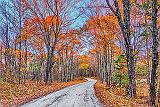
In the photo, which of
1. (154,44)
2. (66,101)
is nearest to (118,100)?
(66,101)

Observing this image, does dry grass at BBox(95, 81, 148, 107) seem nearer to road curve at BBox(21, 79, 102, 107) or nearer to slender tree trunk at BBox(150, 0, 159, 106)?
road curve at BBox(21, 79, 102, 107)

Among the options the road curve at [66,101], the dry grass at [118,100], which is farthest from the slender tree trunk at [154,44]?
the road curve at [66,101]

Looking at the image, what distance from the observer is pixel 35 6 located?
32906mm

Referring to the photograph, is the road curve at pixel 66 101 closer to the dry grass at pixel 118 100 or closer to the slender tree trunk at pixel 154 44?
the dry grass at pixel 118 100

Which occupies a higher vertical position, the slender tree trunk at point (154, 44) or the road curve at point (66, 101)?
the slender tree trunk at point (154, 44)

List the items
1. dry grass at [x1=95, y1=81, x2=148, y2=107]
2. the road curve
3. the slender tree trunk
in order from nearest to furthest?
the slender tree trunk
dry grass at [x1=95, y1=81, x2=148, y2=107]
the road curve

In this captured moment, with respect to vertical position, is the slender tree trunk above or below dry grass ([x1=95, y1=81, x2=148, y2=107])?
above

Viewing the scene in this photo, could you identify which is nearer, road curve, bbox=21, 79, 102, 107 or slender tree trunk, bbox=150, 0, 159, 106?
slender tree trunk, bbox=150, 0, 159, 106

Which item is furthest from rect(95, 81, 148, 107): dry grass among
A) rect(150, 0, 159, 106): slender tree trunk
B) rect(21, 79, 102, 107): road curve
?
rect(150, 0, 159, 106): slender tree trunk

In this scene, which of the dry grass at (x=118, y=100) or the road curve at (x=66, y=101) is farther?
the road curve at (x=66, y=101)

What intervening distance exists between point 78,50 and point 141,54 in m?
36.0

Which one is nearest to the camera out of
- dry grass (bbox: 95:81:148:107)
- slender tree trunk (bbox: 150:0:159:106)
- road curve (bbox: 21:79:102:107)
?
slender tree trunk (bbox: 150:0:159:106)

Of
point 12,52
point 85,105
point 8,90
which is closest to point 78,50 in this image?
point 12,52

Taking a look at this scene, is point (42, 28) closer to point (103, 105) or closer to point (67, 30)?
point (67, 30)
